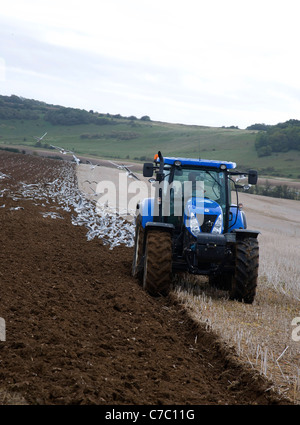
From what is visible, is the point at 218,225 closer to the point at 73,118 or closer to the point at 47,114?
the point at 47,114

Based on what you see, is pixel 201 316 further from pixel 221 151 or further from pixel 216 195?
pixel 221 151

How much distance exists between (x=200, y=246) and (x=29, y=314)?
2875 mm

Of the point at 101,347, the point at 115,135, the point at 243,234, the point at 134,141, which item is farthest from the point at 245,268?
the point at 115,135

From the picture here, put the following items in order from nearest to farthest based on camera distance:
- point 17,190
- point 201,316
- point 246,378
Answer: point 246,378 → point 201,316 → point 17,190

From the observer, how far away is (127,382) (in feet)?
16.5

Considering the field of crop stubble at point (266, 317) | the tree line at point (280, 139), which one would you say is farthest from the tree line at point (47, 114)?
the field of crop stubble at point (266, 317)

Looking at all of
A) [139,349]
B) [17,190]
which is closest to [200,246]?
[139,349]

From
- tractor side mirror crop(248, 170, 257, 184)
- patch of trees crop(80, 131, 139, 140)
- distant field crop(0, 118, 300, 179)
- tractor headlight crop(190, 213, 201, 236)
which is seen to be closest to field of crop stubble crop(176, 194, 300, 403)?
tractor headlight crop(190, 213, 201, 236)

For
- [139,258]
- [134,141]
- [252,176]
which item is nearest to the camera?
[252,176]

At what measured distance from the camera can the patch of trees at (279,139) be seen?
7494cm

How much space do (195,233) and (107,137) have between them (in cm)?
10025

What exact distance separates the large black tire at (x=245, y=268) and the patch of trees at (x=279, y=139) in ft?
224

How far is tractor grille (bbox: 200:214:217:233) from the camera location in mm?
8977

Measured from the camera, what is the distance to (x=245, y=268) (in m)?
8.69
